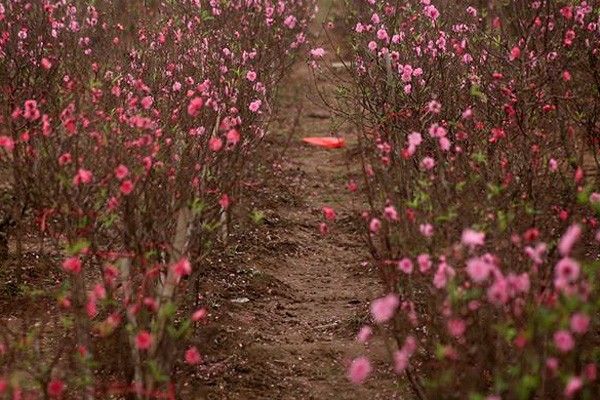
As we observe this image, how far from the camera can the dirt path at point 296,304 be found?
6941 millimetres

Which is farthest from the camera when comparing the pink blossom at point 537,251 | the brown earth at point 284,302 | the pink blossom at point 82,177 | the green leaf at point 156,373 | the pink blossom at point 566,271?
the brown earth at point 284,302

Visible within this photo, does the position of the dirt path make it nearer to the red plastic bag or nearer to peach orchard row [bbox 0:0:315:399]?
peach orchard row [bbox 0:0:315:399]

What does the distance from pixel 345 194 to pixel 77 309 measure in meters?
8.36

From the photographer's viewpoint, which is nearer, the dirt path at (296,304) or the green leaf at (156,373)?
the green leaf at (156,373)

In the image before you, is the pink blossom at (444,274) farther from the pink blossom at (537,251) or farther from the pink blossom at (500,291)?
the pink blossom at (500,291)

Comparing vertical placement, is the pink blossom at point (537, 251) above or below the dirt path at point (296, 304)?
above

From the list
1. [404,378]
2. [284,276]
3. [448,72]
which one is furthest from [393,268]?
[284,276]

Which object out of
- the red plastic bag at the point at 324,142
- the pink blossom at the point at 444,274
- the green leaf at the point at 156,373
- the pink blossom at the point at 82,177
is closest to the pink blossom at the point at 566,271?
the pink blossom at the point at 444,274

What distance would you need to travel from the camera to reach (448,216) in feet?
15.3

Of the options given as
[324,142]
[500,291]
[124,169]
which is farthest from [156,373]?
[324,142]

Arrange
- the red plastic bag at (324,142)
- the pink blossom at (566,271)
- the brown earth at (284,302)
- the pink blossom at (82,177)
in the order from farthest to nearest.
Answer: the red plastic bag at (324,142), the brown earth at (284,302), the pink blossom at (82,177), the pink blossom at (566,271)

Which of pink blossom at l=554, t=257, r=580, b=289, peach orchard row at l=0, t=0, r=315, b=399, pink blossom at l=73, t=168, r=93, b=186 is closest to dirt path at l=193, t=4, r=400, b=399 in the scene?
peach orchard row at l=0, t=0, r=315, b=399

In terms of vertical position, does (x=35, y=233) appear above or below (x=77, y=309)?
below

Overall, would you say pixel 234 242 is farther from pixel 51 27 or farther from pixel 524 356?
pixel 524 356
